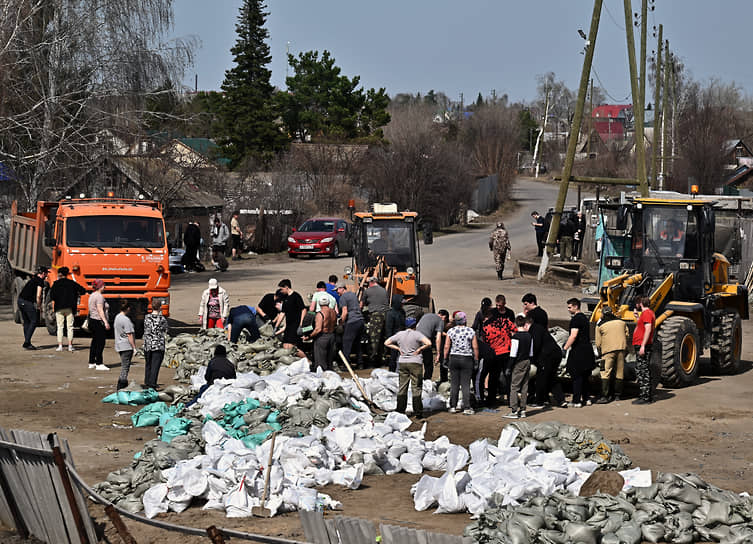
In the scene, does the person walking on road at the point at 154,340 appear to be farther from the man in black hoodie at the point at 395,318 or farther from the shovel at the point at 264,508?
the shovel at the point at 264,508

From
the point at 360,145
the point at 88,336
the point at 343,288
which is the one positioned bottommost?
the point at 88,336

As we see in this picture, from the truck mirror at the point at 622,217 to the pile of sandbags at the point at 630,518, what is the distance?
8603 mm

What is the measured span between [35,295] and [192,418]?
7548mm

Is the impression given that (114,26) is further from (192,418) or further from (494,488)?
(494,488)

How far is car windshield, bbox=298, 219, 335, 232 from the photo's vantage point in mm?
40250

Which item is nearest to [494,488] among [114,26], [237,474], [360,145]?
[237,474]

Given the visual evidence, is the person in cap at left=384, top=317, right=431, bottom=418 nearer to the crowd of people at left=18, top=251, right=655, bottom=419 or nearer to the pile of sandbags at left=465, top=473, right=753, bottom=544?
the crowd of people at left=18, top=251, right=655, bottom=419

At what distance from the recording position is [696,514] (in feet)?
29.9

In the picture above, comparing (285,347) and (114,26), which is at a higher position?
(114,26)

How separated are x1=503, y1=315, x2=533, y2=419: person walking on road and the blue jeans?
5.85 meters

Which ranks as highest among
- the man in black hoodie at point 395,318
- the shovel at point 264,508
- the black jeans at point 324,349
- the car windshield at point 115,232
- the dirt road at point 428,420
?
the car windshield at point 115,232

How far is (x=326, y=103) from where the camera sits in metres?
71.6

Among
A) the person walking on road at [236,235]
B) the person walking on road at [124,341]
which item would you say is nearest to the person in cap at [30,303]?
the person walking on road at [124,341]

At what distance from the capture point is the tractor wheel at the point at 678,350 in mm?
16125
